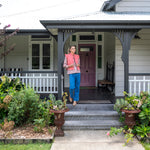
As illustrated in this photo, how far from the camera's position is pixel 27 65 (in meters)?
10.2

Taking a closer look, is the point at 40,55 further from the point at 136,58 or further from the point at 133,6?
the point at 133,6

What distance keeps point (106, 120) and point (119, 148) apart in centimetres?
139

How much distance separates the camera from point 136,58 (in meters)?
7.95

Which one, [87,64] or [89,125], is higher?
[87,64]

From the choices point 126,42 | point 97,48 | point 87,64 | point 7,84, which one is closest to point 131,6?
point 126,42

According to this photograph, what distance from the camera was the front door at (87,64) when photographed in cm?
1068

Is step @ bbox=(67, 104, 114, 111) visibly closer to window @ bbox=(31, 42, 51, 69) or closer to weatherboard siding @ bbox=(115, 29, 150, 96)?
weatherboard siding @ bbox=(115, 29, 150, 96)

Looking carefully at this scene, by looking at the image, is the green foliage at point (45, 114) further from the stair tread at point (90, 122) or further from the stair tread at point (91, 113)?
the stair tread at point (91, 113)

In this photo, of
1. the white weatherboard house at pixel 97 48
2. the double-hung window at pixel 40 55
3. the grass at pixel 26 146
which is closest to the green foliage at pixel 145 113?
the white weatherboard house at pixel 97 48

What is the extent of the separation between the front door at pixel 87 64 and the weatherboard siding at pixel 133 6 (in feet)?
10.8

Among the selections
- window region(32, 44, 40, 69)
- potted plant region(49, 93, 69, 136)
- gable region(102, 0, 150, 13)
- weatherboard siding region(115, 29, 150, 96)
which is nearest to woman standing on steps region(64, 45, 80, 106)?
potted plant region(49, 93, 69, 136)

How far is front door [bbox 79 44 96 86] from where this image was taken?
35.0 ft

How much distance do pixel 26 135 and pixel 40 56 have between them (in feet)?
19.9

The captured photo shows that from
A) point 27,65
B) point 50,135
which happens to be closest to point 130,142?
point 50,135
